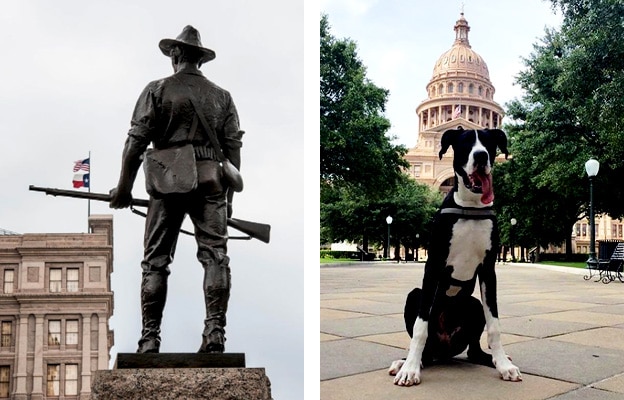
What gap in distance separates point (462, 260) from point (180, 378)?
1623mm

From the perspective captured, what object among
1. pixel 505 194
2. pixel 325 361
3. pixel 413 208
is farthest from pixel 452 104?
pixel 325 361

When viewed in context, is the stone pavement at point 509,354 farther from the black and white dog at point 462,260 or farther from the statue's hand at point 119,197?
the statue's hand at point 119,197

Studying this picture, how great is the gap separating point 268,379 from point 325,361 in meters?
0.70

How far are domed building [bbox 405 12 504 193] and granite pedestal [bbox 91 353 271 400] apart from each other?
72004mm

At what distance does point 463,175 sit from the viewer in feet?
10.9

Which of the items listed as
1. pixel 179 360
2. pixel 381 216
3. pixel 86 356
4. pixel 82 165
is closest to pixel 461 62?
pixel 381 216

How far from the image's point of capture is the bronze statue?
12.3ft

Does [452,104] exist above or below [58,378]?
above

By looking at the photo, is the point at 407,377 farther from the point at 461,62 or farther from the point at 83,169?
the point at 461,62

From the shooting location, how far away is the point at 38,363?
4219 centimetres

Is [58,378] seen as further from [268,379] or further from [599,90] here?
[268,379]

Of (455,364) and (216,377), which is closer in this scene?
(216,377)

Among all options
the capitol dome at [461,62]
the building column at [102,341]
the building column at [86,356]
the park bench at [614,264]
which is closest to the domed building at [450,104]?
the capitol dome at [461,62]

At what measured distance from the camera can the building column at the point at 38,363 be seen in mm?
41844
